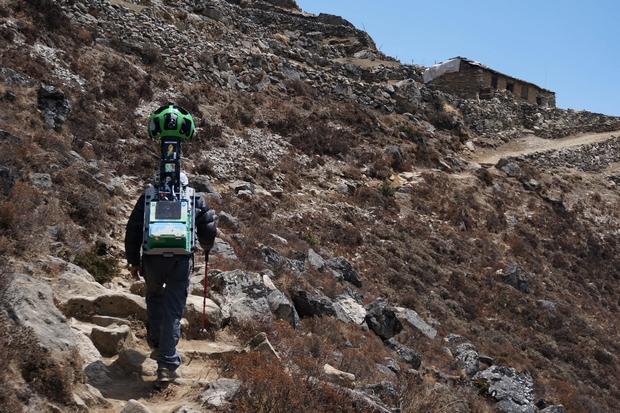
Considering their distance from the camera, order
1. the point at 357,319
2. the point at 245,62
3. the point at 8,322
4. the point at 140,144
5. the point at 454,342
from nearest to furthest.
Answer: the point at 8,322 → the point at 357,319 → the point at 454,342 → the point at 140,144 → the point at 245,62

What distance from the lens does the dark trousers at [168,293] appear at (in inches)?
236

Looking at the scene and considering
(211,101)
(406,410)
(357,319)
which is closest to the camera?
(406,410)

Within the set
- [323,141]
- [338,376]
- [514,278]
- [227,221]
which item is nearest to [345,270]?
[227,221]

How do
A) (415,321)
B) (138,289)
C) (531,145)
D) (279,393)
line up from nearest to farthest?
(279,393) → (138,289) → (415,321) → (531,145)

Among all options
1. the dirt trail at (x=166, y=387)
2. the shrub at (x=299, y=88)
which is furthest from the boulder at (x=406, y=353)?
the shrub at (x=299, y=88)

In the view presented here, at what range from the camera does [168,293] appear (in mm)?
6141

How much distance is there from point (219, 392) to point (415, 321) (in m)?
9.67

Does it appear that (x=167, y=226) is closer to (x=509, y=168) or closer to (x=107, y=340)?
(x=107, y=340)

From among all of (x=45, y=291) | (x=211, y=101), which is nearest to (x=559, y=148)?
(x=211, y=101)

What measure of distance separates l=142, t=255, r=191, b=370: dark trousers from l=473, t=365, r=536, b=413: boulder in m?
7.62

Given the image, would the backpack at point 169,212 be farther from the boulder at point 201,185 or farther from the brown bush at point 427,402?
the boulder at point 201,185

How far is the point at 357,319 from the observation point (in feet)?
40.6

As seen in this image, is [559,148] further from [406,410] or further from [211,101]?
[406,410]

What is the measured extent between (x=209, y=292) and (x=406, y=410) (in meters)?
3.30
